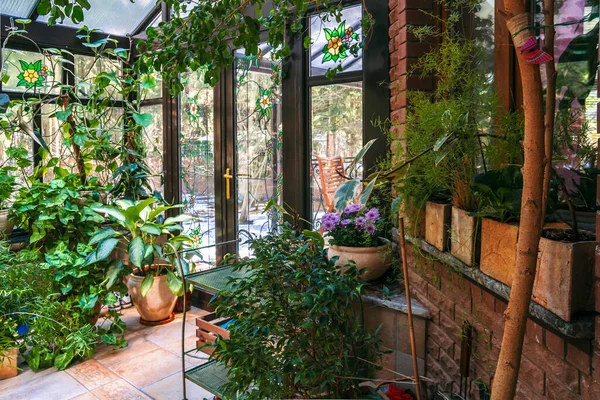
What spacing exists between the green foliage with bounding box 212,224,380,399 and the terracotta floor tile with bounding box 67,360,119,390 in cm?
146

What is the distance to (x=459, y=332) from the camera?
161cm

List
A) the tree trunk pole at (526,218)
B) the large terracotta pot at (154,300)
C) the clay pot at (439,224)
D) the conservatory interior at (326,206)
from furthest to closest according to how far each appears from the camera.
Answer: the large terracotta pot at (154,300) → the clay pot at (439,224) → the conservatory interior at (326,206) → the tree trunk pole at (526,218)

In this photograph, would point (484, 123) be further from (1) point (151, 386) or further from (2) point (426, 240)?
(1) point (151, 386)

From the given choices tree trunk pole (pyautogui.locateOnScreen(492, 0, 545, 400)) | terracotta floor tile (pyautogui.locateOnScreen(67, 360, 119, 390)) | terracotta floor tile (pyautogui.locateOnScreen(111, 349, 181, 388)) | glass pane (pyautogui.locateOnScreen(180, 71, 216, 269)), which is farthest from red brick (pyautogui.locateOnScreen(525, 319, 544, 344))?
glass pane (pyautogui.locateOnScreen(180, 71, 216, 269))

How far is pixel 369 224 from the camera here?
7.09 ft

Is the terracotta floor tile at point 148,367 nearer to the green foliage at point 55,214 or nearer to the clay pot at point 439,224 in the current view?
the green foliage at point 55,214

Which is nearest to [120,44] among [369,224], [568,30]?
[369,224]

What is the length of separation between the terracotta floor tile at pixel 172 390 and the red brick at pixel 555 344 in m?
2.10

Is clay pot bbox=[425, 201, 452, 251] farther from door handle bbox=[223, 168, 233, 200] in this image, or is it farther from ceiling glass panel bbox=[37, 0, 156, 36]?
ceiling glass panel bbox=[37, 0, 156, 36]

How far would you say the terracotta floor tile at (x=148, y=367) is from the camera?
2.91m

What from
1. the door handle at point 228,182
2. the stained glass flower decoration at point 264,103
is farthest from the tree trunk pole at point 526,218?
the door handle at point 228,182

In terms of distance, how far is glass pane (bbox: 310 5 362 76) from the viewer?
2.82m

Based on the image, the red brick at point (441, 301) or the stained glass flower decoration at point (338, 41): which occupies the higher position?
the stained glass flower decoration at point (338, 41)

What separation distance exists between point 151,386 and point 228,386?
1330 mm
